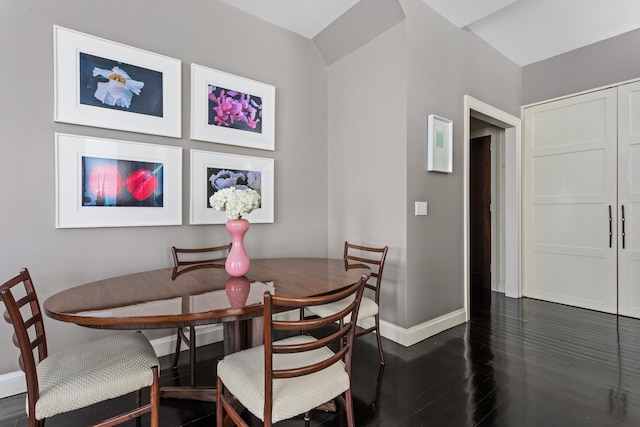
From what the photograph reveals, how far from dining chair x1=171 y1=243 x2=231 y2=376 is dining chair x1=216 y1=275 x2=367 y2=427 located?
70 cm

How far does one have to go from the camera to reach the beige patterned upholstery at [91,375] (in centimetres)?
116

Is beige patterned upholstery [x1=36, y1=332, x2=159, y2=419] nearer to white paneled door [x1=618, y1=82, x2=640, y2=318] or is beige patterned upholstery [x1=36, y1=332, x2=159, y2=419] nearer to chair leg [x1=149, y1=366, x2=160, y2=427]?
chair leg [x1=149, y1=366, x2=160, y2=427]

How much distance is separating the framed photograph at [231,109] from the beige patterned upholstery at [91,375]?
1.63 meters

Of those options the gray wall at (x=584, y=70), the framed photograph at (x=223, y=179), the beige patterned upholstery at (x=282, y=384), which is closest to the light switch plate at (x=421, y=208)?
the framed photograph at (x=223, y=179)

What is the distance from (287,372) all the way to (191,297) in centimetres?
59

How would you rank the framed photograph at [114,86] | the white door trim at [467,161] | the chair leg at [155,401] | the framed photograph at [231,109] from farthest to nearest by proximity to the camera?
the white door trim at [467,161] → the framed photograph at [231,109] → the framed photograph at [114,86] → the chair leg at [155,401]

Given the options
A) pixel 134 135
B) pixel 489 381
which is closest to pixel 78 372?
pixel 134 135

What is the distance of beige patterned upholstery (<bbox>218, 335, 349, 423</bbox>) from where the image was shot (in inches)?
45.3

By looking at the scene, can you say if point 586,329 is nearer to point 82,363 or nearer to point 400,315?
point 400,315

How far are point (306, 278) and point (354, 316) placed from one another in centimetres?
57

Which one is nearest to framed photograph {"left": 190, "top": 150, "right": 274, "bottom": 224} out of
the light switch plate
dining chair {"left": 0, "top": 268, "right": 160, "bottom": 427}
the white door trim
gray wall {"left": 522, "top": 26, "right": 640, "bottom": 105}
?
dining chair {"left": 0, "top": 268, "right": 160, "bottom": 427}

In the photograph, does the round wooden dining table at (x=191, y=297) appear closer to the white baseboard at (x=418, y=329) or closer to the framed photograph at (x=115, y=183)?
the framed photograph at (x=115, y=183)

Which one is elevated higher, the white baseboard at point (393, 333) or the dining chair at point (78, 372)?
the dining chair at point (78, 372)

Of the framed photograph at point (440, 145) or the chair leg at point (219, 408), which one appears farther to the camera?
the framed photograph at point (440, 145)
